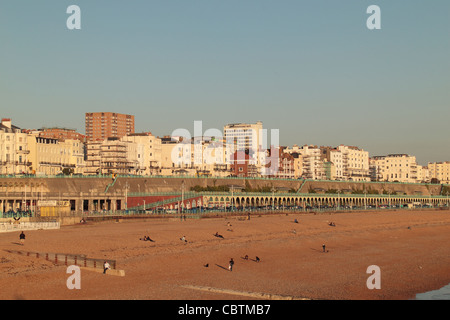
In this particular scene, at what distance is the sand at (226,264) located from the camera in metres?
34.8

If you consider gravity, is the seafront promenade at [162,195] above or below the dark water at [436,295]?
above

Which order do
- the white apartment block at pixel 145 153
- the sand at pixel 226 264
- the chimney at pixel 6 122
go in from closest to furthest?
1. the sand at pixel 226 264
2. the chimney at pixel 6 122
3. the white apartment block at pixel 145 153

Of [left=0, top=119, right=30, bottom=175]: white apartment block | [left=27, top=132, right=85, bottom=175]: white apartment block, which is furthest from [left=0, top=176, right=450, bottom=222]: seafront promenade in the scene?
[left=0, top=119, right=30, bottom=175]: white apartment block

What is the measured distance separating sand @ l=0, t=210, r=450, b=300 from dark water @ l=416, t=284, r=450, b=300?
1.99ft

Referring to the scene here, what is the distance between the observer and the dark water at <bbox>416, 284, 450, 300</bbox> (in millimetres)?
36906

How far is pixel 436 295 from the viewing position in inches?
1495

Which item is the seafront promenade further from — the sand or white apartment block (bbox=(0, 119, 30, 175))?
white apartment block (bbox=(0, 119, 30, 175))

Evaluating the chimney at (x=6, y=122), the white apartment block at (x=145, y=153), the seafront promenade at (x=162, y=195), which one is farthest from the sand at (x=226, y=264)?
the white apartment block at (x=145, y=153)

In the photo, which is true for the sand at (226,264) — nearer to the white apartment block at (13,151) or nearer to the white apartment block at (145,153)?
the white apartment block at (13,151)

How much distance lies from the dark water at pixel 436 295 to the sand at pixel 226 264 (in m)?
0.61

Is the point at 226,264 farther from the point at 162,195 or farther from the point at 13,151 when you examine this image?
the point at 13,151

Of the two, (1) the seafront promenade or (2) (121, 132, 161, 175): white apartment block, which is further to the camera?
(2) (121, 132, 161, 175): white apartment block

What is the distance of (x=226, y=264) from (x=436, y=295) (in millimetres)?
15467
